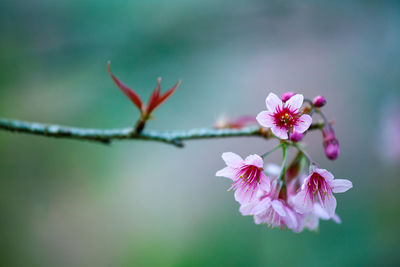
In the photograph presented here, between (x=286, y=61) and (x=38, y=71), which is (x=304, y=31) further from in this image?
(x=38, y=71)

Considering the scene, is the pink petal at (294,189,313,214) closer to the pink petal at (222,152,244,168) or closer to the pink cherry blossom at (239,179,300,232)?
the pink cherry blossom at (239,179,300,232)

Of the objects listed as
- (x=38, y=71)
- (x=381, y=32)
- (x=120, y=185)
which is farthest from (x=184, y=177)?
(x=381, y=32)

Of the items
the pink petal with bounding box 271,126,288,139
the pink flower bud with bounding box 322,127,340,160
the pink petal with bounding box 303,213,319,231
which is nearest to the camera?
the pink petal with bounding box 271,126,288,139

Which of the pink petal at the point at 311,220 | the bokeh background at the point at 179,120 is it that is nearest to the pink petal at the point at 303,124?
the pink petal at the point at 311,220

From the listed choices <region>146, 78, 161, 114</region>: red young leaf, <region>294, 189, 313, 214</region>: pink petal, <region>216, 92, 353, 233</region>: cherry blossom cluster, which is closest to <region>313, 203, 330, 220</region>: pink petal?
<region>216, 92, 353, 233</region>: cherry blossom cluster

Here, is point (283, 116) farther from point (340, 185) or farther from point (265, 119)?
point (340, 185)
